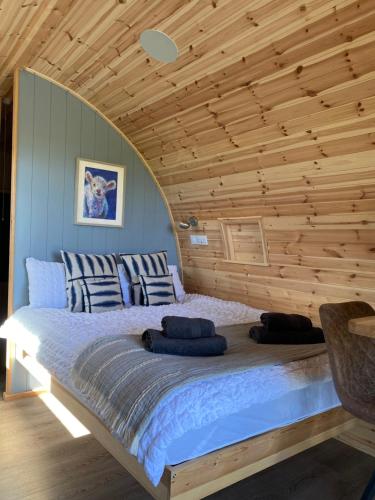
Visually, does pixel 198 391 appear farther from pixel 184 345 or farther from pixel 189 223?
pixel 189 223

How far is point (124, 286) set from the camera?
3455 millimetres

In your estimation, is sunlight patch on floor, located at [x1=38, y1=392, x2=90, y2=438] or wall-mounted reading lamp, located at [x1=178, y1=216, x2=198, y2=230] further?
wall-mounted reading lamp, located at [x1=178, y1=216, x2=198, y2=230]

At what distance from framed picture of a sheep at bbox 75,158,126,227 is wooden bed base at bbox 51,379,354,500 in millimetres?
1838

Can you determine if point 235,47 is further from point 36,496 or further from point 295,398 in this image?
point 36,496

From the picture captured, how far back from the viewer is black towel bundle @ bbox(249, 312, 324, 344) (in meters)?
2.21

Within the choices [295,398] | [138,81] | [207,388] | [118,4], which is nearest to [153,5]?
[118,4]

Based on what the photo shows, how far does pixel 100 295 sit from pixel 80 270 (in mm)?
274

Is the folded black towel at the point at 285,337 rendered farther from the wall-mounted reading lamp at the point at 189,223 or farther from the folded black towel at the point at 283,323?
the wall-mounted reading lamp at the point at 189,223

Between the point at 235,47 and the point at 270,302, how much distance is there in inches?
77.6

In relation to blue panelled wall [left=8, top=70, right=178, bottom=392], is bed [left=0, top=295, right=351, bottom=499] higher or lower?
lower

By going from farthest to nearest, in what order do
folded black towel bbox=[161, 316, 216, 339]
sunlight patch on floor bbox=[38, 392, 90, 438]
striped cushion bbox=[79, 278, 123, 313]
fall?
striped cushion bbox=[79, 278, 123, 313]
sunlight patch on floor bbox=[38, 392, 90, 438]
folded black towel bbox=[161, 316, 216, 339]

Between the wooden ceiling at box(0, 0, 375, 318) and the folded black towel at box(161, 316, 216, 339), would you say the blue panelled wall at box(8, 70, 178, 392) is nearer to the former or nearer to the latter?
the wooden ceiling at box(0, 0, 375, 318)

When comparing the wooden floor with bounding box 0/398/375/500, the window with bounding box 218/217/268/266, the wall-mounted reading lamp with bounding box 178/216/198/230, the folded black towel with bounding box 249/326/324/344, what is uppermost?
the wall-mounted reading lamp with bounding box 178/216/198/230

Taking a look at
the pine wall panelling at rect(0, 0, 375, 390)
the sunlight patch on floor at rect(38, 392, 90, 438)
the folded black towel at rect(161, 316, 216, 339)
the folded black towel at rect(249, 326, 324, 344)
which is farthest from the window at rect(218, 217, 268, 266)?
the sunlight patch on floor at rect(38, 392, 90, 438)
